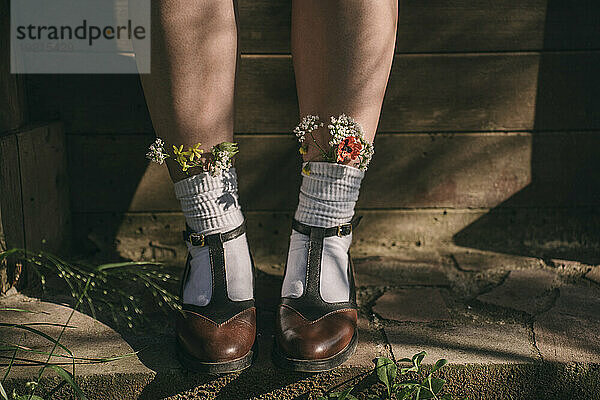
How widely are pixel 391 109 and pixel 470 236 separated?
0.38 metres

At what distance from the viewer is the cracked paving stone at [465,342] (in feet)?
3.29

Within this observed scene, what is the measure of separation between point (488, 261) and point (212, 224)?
72 cm

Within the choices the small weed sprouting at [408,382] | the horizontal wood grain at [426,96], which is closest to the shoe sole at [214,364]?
the small weed sprouting at [408,382]

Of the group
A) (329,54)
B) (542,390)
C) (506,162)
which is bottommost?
(542,390)

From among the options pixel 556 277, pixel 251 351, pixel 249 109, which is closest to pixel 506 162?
pixel 556 277

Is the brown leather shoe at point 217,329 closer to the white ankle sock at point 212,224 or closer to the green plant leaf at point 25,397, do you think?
the white ankle sock at point 212,224

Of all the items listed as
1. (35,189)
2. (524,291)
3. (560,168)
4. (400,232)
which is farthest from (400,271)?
(35,189)

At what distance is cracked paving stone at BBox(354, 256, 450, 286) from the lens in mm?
1333

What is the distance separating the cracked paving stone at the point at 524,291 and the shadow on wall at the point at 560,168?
4.7 inches

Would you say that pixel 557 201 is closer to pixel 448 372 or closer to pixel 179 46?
pixel 448 372

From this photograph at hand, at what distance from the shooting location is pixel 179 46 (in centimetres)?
97

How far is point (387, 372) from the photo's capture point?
958 millimetres

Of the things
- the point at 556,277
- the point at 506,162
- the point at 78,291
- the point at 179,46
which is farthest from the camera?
the point at 506,162

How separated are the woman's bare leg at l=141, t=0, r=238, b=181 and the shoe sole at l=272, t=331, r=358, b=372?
35cm
